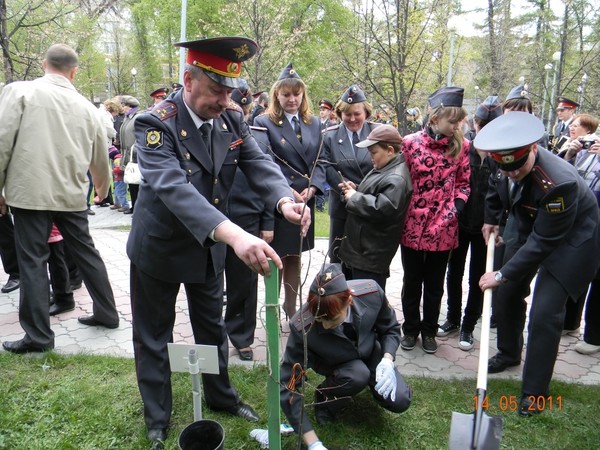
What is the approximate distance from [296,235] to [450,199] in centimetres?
124

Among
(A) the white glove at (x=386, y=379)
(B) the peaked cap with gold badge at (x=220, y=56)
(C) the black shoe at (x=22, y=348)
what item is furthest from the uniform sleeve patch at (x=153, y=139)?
(C) the black shoe at (x=22, y=348)

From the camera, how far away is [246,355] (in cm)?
371

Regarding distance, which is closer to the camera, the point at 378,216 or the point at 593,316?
the point at 378,216

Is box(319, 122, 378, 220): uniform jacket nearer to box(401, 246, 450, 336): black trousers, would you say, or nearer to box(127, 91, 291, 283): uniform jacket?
box(401, 246, 450, 336): black trousers

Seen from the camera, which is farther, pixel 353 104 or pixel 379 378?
pixel 353 104

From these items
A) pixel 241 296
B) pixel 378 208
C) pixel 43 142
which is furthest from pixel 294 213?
pixel 43 142

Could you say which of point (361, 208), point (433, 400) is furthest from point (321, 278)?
point (433, 400)

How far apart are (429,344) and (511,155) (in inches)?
70.9

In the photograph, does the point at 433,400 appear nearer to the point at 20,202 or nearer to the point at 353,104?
the point at 353,104

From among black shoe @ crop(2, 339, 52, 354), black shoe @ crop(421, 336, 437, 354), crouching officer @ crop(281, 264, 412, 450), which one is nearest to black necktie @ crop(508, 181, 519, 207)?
crouching officer @ crop(281, 264, 412, 450)

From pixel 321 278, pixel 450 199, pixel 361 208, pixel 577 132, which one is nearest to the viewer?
pixel 321 278

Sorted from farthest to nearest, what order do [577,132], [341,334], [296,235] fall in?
[577,132] → [296,235] → [341,334]

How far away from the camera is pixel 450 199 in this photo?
3.70 metres

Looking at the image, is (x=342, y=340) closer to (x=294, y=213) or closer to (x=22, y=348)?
(x=294, y=213)
